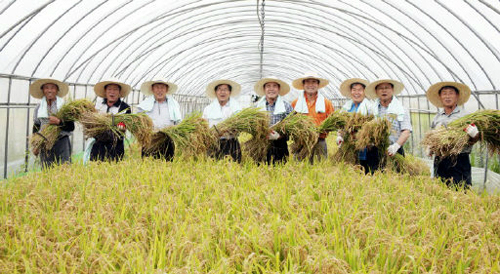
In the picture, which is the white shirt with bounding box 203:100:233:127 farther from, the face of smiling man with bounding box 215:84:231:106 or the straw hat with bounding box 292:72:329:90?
the straw hat with bounding box 292:72:329:90

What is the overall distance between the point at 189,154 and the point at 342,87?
2537 millimetres

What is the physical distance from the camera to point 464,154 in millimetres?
3600

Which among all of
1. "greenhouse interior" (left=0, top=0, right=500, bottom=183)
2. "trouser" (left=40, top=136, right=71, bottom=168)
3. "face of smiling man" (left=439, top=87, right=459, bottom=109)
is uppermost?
"greenhouse interior" (left=0, top=0, right=500, bottom=183)

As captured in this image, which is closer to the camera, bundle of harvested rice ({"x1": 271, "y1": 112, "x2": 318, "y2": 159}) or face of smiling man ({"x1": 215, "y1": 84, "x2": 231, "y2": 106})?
bundle of harvested rice ({"x1": 271, "y1": 112, "x2": 318, "y2": 159})

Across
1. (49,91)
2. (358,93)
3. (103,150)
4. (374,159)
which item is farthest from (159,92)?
(374,159)

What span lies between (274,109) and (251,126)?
2.15 feet

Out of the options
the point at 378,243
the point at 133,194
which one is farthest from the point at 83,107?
the point at 378,243

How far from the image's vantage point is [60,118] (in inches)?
154

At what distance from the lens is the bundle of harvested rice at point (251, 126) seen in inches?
140

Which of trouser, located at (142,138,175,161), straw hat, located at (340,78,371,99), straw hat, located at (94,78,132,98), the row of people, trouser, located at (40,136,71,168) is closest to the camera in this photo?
the row of people

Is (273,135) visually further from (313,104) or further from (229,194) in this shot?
(229,194)

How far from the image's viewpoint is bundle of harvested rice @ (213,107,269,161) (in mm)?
3559

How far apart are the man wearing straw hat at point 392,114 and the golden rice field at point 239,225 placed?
0.47 metres

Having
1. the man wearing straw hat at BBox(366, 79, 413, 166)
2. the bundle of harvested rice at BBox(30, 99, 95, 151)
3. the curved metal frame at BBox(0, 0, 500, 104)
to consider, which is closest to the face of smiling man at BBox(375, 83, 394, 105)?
the man wearing straw hat at BBox(366, 79, 413, 166)
